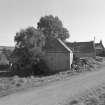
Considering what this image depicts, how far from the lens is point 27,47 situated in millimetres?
29094

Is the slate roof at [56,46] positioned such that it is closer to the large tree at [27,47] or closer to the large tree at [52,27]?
the large tree at [27,47]

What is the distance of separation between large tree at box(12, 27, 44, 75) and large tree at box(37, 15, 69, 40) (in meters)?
25.2

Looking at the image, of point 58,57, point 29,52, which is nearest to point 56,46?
point 58,57

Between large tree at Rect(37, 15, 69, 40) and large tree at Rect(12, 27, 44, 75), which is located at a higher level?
large tree at Rect(37, 15, 69, 40)

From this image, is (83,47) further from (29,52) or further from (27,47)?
(29,52)

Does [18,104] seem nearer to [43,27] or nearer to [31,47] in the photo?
[31,47]

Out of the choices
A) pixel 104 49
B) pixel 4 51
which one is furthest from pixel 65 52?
pixel 104 49

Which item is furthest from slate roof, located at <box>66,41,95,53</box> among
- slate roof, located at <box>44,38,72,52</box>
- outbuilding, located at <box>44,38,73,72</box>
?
outbuilding, located at <box>44,38,73,72</box>

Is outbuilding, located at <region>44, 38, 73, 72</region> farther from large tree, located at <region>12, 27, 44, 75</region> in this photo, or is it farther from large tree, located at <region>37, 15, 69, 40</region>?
large tree, located at <region>37, 15, 69, 40</region>

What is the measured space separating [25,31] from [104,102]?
2374 cm

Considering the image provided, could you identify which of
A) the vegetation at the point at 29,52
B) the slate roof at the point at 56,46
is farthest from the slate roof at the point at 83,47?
the vegetation at the point at 29,52

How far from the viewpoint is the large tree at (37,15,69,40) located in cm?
5491

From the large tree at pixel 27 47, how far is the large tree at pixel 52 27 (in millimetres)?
25177

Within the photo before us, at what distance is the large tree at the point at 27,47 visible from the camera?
29.0 metres
